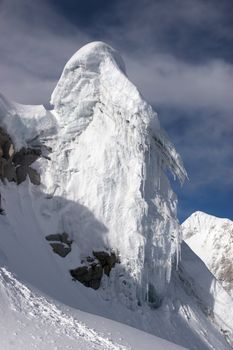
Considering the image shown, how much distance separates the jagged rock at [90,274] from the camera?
1083 inches

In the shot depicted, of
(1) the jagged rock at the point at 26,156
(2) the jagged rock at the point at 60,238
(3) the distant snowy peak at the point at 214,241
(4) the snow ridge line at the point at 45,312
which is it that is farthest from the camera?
(3) the distant snowy peak at the point at 214,241

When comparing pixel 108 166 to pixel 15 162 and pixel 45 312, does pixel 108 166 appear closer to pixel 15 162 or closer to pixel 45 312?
pixel 15 162

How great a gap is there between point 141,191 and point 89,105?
22.4 ft

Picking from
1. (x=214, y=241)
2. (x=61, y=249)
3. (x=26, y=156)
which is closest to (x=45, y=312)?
(x=61, y=249)

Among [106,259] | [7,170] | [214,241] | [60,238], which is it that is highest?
[214,241]

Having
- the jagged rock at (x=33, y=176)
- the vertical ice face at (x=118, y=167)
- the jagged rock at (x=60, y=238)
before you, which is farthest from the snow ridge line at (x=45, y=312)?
the jagged rock at (x=33, y=176)

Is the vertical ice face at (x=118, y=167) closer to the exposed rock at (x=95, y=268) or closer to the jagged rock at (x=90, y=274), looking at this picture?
the exposed rock at (x=95, y=268)

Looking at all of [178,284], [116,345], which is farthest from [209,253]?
[116,345]

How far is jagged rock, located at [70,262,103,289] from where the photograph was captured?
90.3 feet

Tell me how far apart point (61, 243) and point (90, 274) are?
2325mm

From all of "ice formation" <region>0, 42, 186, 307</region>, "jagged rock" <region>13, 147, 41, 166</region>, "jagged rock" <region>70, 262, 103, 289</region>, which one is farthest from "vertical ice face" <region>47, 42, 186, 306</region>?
"jagged rock" <region>13, 147, 41, 166</region>

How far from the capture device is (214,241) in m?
92.7

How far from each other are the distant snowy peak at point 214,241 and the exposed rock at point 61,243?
5407cm

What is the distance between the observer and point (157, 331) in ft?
88.8
